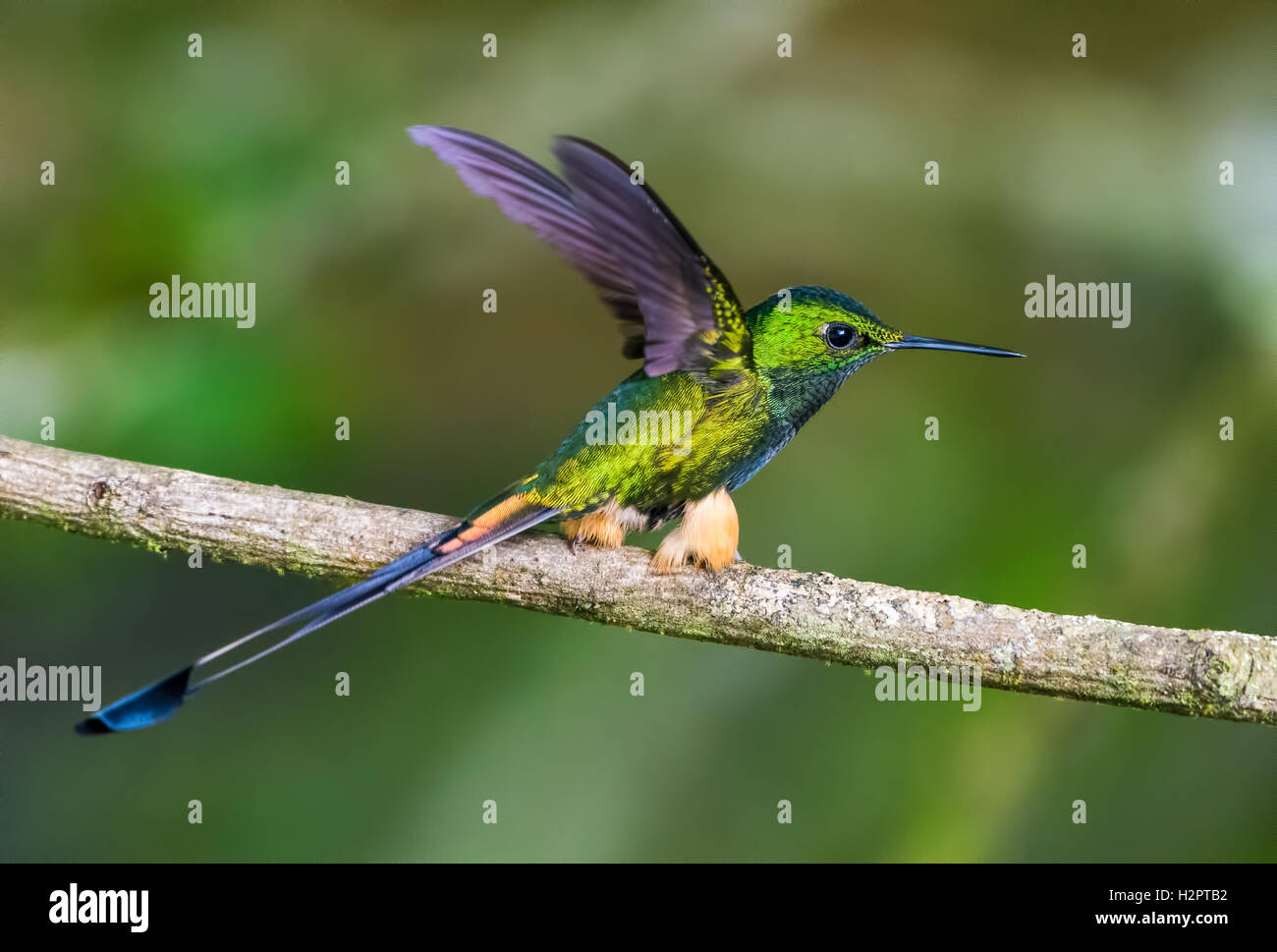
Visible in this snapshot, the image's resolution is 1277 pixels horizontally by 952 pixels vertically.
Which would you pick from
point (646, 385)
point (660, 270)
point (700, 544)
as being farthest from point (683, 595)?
point (660, 270)

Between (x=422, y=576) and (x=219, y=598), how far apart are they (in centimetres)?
252

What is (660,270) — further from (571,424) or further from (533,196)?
(571,424)

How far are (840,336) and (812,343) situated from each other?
0.22 ft

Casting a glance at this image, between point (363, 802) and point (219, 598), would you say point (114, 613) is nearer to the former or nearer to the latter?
point (219, 598)

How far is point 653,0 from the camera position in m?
3.95

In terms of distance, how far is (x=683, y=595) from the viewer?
2.31 m

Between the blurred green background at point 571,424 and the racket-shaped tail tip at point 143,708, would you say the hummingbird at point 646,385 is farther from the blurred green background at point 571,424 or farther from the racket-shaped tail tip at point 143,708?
the blurred green background at point 571,424

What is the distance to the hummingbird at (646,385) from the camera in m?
2.07

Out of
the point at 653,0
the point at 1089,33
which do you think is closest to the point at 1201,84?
the point at 1089,33

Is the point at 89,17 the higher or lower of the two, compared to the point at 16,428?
higher

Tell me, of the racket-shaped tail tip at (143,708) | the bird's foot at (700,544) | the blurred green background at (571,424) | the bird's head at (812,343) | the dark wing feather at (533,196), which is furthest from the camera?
the blurred green background at (571,424)

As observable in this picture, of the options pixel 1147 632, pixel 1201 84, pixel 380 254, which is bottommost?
pixel 1147 632

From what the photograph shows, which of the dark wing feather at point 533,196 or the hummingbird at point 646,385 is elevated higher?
the dark wing feather at point 533,196

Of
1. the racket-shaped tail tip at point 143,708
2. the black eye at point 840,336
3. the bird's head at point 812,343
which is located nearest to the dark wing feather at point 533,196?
the bird's head at point 812,343
